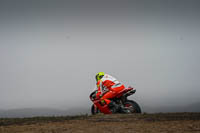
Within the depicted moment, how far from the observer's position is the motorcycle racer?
44.7 feet

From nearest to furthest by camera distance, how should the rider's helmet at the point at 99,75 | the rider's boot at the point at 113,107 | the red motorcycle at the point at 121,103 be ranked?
the red motorcycle at the point at 121,103 < the rider's boot at the point at 113,107 < the rider's helmet at the point at 99,75

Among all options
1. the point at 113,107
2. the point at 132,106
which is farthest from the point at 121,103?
the point at 132,106

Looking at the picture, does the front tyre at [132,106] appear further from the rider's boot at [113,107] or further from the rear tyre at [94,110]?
the rear tyre at [94,110]

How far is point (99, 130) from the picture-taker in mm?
7723

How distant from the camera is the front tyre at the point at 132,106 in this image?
502 inches

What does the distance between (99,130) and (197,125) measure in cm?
268

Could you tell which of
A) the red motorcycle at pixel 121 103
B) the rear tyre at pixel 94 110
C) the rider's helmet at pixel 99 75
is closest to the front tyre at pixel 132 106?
the red motorcycle at pixel 121 103

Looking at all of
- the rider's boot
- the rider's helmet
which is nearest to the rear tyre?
the rider's boot

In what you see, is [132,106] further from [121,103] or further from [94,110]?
[94,110]

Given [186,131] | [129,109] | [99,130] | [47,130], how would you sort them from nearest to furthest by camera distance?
1. [186,131]
2. [99,130]
3. [47,130]
4. [129,109]

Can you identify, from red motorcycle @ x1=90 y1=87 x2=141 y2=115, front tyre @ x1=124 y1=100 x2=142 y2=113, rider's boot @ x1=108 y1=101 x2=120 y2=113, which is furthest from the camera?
rider's boot @ x1=108 y1=101 x2=120 y2=113

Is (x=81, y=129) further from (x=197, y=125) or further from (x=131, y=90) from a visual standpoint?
(x=131, y=90)

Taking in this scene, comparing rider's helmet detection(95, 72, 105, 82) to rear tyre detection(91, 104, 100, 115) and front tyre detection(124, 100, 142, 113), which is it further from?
front tyre detection(124, 100, 142, 113)

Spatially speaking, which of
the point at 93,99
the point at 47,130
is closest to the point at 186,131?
the point at 47,130
